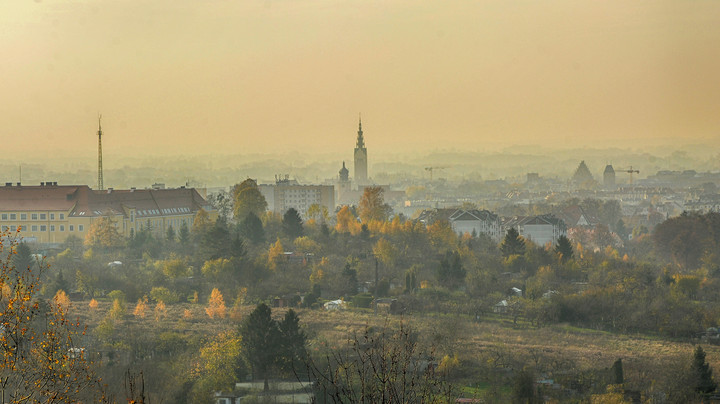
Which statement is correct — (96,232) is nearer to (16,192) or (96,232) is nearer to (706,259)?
(16,192)

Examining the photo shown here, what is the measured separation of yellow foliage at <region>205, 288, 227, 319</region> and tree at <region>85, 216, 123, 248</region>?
9.70 meters

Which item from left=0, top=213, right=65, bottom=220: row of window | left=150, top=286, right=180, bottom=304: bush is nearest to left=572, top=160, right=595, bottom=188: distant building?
left=0, top=213, right=65, bottom=220: row of window

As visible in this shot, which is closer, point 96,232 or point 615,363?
point 615,363

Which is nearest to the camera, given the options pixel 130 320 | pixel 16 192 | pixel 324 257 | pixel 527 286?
pixel 130 320

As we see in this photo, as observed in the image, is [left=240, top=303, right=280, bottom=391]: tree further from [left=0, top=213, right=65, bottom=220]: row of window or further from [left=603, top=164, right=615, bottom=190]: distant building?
[left=603, top=164, right=615, bottom=190]: distant building

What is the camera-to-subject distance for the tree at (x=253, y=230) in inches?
1325

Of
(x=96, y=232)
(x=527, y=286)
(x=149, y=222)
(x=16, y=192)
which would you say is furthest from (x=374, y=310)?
(x=16, y=192)

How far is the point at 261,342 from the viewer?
1884 cm

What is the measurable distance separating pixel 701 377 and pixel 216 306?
500 inches

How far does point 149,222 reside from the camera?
3934cm

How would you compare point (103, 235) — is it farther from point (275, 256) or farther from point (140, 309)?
point (140, 309)

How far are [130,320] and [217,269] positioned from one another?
4859 millimetres

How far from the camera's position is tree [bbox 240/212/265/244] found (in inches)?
1325

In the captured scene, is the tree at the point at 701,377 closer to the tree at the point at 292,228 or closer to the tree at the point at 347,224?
the tree at the point at 292,228
